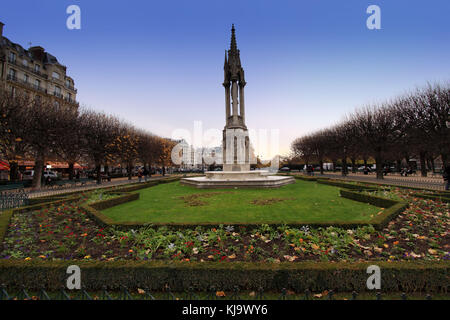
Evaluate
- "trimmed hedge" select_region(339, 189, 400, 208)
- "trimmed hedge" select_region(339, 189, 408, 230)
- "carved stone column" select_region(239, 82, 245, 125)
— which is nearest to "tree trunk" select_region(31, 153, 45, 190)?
"carved stone column" select_region(239, 82, 245, 125)

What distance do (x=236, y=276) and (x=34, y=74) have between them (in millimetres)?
59195

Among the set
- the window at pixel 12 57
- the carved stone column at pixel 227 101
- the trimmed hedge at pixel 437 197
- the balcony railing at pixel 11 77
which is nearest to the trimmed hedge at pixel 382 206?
the trimmed hedge at pixel 437 197

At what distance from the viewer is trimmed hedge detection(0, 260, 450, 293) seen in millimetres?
4461

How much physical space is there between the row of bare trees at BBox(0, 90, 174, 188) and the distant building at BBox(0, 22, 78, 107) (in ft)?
51.9

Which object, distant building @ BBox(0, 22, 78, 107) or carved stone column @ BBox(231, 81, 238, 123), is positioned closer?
carved stone column @ BBox(231, 81, 238, 123)

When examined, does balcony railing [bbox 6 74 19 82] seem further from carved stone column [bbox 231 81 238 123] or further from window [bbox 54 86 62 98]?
carved stone column [bbox 231 81 238 123]

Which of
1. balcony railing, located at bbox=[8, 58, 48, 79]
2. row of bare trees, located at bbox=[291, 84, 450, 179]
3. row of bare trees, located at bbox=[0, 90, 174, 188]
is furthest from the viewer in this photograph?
balcony railing, located at bbox=[8, 58, 48, 79]

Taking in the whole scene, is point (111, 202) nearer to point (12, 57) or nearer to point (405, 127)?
point (405, 127)

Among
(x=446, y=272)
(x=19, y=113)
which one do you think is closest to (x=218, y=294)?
(x=446, y=272)

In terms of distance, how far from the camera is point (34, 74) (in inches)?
1700

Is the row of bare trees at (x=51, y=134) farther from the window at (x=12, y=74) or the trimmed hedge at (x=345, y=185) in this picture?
the trimmed hedge at (x=345, y=185)
